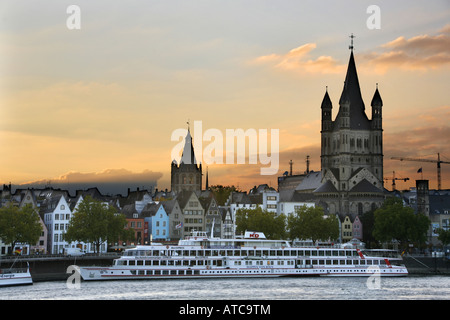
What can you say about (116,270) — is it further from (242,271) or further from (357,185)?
(357,185)

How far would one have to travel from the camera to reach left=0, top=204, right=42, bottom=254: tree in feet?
271

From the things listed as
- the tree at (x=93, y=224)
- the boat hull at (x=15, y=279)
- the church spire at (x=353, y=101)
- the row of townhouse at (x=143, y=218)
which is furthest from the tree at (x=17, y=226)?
the church spire at (x=353, y=101)

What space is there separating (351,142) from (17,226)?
104m

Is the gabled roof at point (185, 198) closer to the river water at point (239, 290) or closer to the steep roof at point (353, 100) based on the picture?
the river water at point (239, 290)

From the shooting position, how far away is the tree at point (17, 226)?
8269 centimetres

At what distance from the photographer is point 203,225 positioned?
4806 inches

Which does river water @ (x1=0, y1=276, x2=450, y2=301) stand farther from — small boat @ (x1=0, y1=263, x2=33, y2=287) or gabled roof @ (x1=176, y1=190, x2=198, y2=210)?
gabled roof @ (x1=176, y1=190, x2=198, y2=210)

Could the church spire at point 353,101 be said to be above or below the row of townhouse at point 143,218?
above

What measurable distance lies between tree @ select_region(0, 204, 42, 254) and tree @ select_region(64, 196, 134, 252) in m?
6.15

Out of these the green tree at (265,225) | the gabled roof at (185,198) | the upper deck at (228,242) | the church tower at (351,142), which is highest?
the church tower at (351,142)

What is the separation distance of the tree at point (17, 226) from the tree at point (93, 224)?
615cm

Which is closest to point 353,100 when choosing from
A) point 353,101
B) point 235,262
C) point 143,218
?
point 353,101

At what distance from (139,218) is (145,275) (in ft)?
152

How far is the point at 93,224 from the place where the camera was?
9044 centimetres
